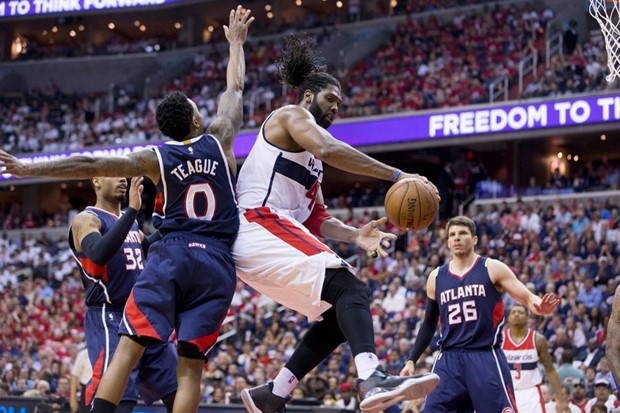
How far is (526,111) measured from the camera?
2259 cm

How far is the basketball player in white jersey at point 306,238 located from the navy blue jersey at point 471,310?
1793mm

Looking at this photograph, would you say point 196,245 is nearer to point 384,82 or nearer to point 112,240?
point 112,240

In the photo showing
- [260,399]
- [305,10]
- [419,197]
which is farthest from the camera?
[305,10]

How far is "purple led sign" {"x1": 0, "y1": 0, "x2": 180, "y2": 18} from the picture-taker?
32.8 meters

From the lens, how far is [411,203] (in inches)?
217

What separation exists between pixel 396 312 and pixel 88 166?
12090 millimetres

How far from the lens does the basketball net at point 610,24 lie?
10.0m

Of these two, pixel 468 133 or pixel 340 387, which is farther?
pixel 468 133

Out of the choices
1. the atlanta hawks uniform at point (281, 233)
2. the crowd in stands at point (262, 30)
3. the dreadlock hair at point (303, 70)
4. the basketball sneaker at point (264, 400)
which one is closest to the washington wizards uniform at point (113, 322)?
the basketball sneaker at point (264, 400)

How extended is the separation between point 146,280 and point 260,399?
41.5 inches

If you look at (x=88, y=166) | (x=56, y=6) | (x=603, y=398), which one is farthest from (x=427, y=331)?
(x=56, y=6)

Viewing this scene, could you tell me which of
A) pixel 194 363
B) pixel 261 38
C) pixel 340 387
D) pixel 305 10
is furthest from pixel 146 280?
pixel 305 10

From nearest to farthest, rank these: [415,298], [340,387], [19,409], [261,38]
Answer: [19,409] < [340,387] < [415,298] < [261,38]

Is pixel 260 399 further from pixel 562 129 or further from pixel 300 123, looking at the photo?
pixel 562 129
